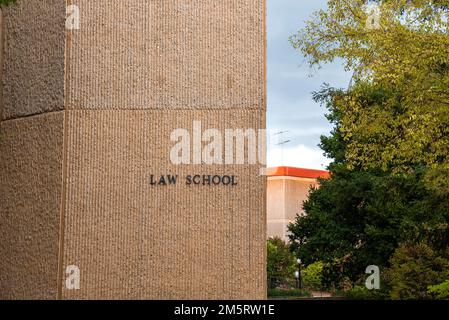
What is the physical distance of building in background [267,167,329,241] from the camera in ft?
175

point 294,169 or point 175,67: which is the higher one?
point 294,169

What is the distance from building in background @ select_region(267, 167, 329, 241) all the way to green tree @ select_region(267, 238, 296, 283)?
10563mm

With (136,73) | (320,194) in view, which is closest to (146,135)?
→ (136,73)

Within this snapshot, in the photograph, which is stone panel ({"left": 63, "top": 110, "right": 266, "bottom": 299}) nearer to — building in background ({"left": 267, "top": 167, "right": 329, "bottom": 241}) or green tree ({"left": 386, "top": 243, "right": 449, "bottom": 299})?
green tree ({"left": 386, "top": 243, "right": 449, "bottom": 299})

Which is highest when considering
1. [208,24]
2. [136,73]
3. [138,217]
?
[208,24]

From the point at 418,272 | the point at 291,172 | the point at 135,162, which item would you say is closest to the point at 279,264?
the point at 291,172

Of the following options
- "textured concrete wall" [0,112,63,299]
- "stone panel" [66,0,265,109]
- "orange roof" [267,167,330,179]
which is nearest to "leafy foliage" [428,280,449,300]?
"stone panel" [66,0,265,109]

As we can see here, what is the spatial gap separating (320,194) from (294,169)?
26.7m

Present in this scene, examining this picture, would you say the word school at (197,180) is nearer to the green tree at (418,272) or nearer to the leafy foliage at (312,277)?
the green tree at (418,272)

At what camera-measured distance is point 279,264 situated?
41562 mm

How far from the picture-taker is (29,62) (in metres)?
12.7

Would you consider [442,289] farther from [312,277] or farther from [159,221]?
[312,277]
